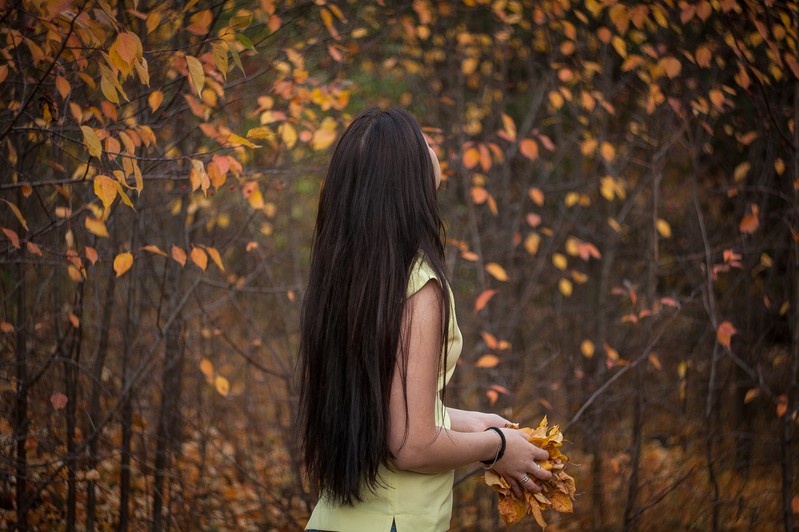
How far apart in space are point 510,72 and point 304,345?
5933 millimetres

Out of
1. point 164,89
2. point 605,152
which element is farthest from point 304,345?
point 605,152

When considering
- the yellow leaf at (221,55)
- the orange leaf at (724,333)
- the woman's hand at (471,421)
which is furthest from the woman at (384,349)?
the orange leaf at (724,333)

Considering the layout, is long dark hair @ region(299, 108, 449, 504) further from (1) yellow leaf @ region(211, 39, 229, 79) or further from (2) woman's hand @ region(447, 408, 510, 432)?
(1) yellow leaf @ region(211, 39, 229, 79)

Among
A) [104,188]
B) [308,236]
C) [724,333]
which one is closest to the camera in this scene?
[104,188]

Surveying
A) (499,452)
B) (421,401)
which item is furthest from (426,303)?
(499,452)

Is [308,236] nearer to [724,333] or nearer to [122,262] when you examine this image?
[122,262]

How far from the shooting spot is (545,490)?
187cm

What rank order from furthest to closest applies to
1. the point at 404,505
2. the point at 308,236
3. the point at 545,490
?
the point at 308,236 < the point at 545,490 < the point at 404,505

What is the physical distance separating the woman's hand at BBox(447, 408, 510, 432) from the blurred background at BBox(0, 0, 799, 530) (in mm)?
881

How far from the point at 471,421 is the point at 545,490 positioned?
0.28m

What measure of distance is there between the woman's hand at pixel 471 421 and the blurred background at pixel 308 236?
0.88 m

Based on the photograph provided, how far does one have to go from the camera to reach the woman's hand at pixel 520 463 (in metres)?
1.79

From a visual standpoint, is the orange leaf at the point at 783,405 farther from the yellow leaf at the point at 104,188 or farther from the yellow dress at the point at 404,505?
the yellow leaf at the point at 104,188

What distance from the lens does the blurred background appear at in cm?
289
